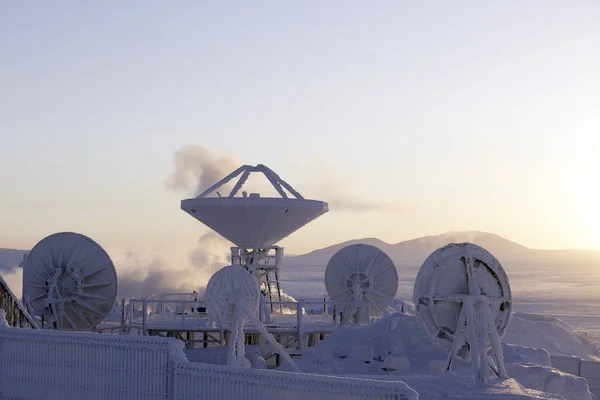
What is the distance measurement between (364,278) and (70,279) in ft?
49.9

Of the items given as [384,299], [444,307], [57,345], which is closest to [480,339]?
[444,307]

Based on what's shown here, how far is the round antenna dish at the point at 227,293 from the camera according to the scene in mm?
28000

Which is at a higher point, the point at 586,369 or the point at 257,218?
the point at 257,218

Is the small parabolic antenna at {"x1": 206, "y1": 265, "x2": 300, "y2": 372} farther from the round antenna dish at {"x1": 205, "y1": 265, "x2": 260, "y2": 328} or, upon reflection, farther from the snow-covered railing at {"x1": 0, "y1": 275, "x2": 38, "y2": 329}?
the snow-covered railing at {"x1": 0, "y1": 275, "x2": 38, "y2": 329}

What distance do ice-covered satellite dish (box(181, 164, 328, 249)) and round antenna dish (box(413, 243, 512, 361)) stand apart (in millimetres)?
17060

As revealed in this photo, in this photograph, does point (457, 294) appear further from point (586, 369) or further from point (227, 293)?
point (586, 369)

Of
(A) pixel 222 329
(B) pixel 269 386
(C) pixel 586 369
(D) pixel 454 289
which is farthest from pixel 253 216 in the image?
(B) pixel 269 386

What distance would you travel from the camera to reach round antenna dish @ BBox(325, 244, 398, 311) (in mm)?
46344

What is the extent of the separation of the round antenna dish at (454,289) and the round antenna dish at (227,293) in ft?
17.9

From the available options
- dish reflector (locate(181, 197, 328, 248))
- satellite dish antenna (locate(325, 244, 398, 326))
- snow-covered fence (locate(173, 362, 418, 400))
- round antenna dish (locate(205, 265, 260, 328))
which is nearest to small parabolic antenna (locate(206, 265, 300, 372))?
round antenna dish (locate(205, 265, 260, 328))

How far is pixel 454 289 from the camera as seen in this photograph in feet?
92.3

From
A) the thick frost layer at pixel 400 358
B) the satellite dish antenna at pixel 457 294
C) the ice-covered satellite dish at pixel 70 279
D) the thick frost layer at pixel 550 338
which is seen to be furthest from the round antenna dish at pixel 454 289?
the thick frost layer at pixel 550 338

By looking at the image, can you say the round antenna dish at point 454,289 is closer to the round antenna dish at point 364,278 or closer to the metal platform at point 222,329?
the metal platform at point 222,329

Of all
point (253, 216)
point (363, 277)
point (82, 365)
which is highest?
point (253, 216)
